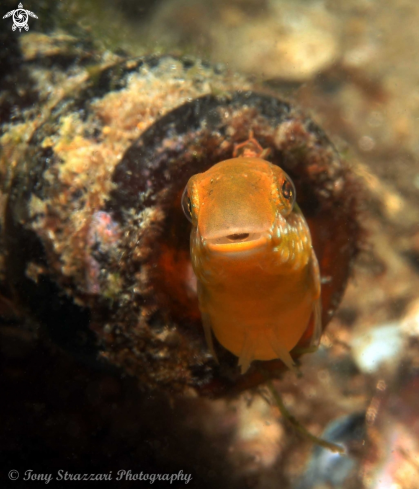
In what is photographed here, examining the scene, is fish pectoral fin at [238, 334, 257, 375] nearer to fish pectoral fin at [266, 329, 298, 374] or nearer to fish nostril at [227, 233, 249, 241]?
fish pectoral fin at [266, 329, 298, 374]

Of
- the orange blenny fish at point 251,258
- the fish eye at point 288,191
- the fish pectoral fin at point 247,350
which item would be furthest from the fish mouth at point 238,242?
the fish pectoral fin at point 247,350

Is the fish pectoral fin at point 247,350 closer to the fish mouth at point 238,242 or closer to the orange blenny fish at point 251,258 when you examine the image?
the orange blenny fish at point 251,258

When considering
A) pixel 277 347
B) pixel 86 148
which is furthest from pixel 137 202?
pixel 277 347

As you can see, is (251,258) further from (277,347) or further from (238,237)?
(277,347)

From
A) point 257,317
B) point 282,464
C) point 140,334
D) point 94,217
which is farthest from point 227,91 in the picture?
point 282,464

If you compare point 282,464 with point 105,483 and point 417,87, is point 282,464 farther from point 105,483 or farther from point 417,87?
point 417,87
